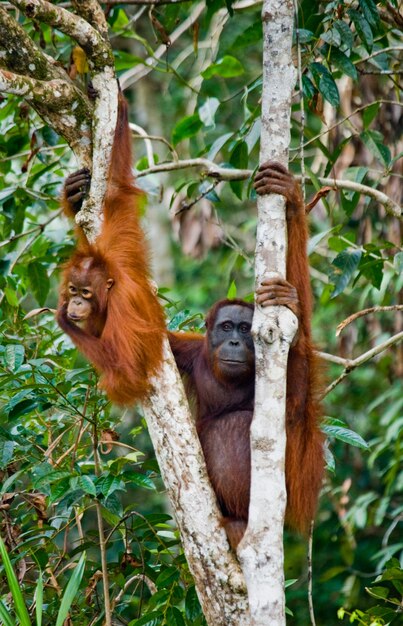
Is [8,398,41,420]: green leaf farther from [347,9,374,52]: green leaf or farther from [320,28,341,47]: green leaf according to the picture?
[347,9,374,52]: green leaf

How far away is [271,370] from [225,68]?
2665 millimetres

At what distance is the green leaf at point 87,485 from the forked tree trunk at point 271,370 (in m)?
0.67

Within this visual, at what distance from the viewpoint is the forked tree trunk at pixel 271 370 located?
327 centimetres

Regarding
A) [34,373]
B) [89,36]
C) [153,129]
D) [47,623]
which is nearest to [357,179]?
[89,36]

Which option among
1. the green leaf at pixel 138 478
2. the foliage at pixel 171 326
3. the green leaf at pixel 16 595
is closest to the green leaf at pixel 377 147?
the foliage at pixel 171 326

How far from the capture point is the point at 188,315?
15.4ft

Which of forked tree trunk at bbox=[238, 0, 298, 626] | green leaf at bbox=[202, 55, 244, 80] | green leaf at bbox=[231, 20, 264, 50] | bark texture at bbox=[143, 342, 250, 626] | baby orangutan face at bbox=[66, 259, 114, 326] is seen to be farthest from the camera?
green leaf at bbox=[202, 55, 244, 80]

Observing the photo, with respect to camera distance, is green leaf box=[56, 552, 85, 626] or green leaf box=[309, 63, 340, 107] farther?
green leaf box=[309, 63, 340, 107]

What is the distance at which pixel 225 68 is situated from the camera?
5391 mm

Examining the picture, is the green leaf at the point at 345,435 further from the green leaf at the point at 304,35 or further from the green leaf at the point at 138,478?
the green leaf at the point at 304,35

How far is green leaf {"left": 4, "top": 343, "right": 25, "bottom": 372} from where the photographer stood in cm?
378

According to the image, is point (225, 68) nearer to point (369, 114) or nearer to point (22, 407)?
point (369, 114)

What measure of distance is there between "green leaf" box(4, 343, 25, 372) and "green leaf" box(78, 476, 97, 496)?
0.55 metres

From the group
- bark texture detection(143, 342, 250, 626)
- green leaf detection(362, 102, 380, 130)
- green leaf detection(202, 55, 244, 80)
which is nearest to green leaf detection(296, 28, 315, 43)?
green leaf detection(362, 102, 380, 130)
